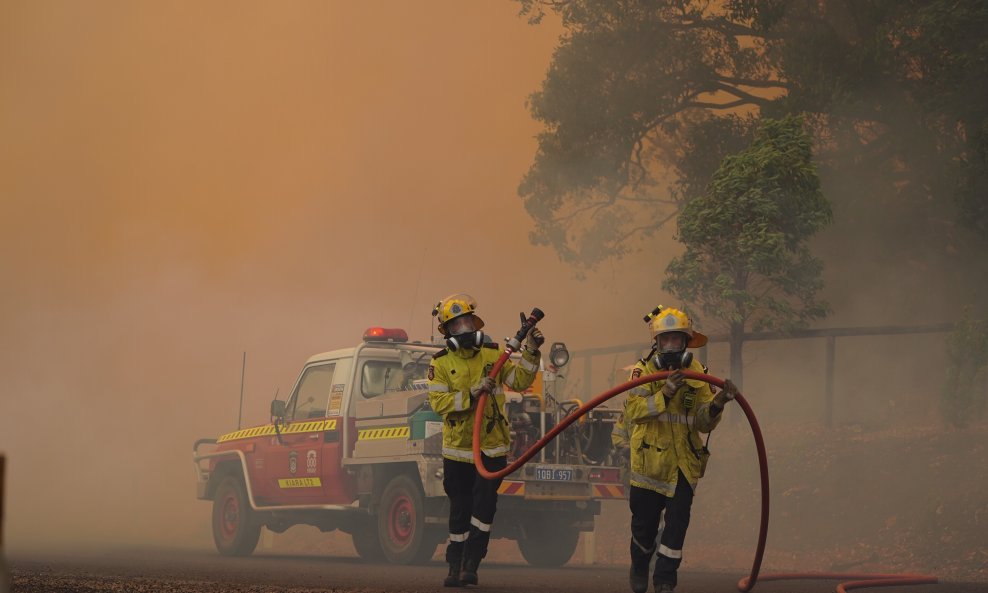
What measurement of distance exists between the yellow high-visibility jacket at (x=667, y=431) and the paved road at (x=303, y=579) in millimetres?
1540

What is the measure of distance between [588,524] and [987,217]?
375 inches

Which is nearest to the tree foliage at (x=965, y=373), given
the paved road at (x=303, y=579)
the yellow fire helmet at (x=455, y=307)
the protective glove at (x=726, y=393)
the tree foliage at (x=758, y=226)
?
the tree foliage at (x=758, y=226)

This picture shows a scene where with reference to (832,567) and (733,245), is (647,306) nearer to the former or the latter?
(733,245)

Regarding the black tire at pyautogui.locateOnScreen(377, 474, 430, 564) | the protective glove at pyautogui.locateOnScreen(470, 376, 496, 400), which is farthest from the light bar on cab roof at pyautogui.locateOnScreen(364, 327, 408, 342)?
the protective glove at pyautogui.locateOnScreen(470, 376, 496, 400)

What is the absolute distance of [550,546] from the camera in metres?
13.8

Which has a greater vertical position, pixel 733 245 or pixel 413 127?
pixel 413 127

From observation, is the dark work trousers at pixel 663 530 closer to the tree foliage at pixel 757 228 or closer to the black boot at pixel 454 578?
the black boot at pixel 454 578

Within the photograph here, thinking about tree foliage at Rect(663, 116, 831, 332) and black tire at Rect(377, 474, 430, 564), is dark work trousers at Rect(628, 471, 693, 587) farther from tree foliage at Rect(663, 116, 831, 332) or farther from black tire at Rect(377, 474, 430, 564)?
tree foliage at Rect(663, 116, 831, 332)

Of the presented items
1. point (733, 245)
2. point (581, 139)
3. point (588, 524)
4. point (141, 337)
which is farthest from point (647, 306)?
point (588, 524)

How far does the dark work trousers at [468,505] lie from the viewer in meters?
9.02

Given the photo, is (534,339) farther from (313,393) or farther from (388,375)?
(313,393)

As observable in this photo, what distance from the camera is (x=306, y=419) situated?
1452cm

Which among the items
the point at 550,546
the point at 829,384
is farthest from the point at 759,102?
the point at 550,546

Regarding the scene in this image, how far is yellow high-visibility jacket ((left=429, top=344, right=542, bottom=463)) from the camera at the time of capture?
889cm
